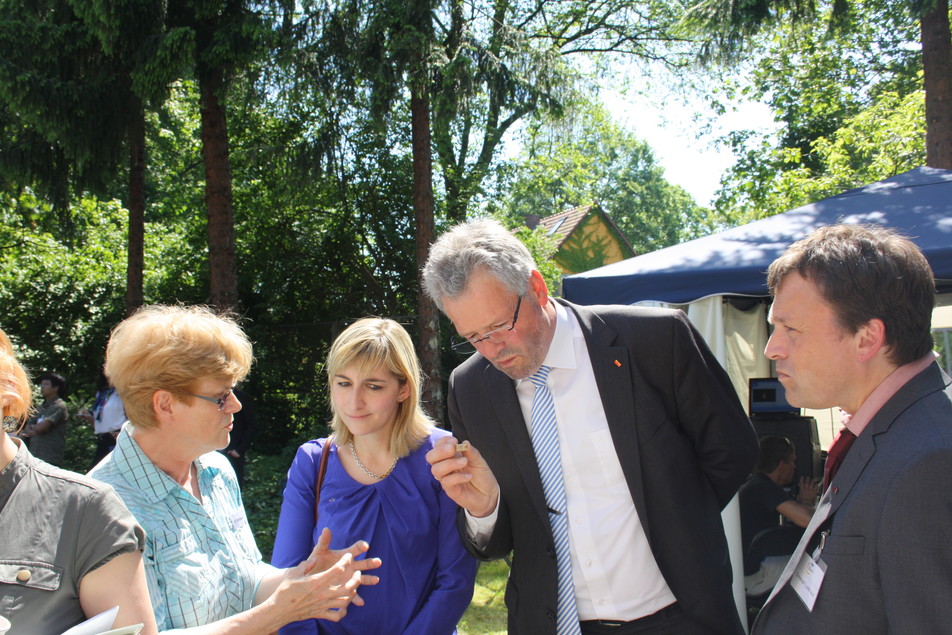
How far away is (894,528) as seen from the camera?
1190mm

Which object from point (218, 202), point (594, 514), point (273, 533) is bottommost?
point (273, 533)

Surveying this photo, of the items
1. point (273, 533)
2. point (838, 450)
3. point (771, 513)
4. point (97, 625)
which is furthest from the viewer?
point (273, 533)

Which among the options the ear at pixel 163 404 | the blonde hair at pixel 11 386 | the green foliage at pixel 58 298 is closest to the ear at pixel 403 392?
the ear at pixel 163 404

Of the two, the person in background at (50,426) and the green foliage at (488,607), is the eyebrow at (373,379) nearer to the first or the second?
the green foliage at (488,607)

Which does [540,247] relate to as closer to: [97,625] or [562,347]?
[562,347]

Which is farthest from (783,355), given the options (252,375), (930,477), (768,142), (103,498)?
(768,142)

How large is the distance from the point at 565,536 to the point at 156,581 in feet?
3.59

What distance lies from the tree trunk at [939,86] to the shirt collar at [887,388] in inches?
256

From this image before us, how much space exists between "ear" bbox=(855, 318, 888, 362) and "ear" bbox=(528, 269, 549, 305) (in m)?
0.89

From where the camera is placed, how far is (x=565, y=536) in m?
1.98

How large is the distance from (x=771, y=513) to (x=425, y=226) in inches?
193

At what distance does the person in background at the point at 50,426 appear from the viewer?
7699 mm

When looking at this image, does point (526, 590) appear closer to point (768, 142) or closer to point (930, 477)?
point (930, 477)

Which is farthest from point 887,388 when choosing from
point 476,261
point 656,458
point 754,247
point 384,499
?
point 754,247
